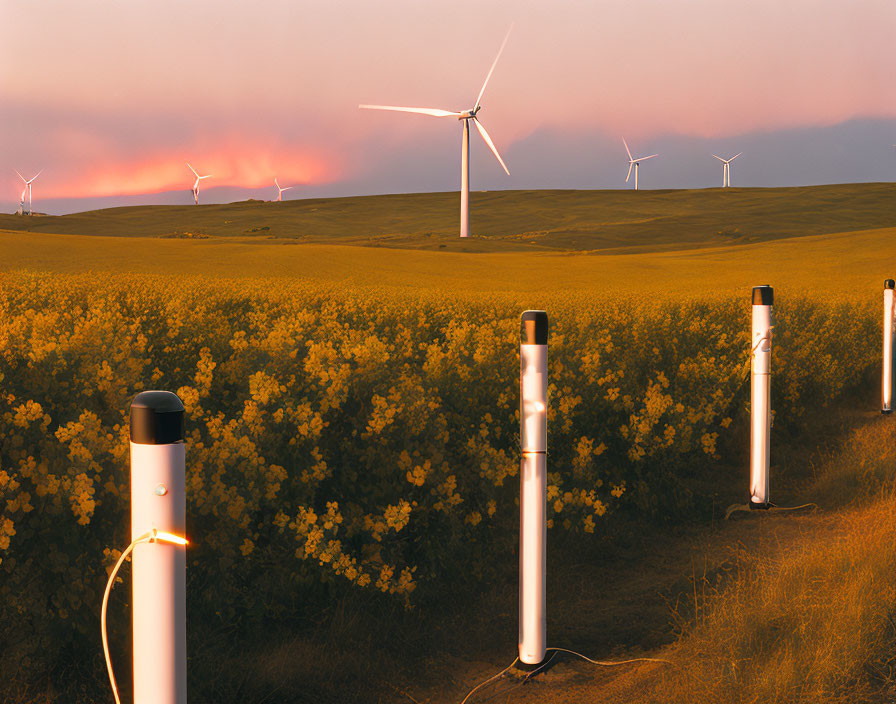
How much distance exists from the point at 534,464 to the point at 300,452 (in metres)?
1.08

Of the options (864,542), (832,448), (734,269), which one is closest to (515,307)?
(832,448)

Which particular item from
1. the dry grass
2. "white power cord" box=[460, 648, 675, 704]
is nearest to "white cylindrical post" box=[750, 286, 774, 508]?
the dry grass

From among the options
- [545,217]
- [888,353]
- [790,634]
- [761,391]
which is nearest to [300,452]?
[790,634]

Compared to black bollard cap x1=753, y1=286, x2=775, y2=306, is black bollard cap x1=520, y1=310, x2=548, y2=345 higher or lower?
black bollard cap x1=753, y1=286, x2=775, y2=306

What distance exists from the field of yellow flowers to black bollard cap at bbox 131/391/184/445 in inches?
46.5

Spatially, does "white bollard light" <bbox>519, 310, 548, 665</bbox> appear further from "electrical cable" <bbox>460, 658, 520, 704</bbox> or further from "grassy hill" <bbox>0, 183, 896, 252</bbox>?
"grassy hill" <bbox>0, 183, 896, 252</bbox>

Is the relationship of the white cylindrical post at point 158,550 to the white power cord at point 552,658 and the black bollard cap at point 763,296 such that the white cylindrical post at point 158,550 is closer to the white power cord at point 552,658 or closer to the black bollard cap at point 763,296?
the white power cord at point 552,658

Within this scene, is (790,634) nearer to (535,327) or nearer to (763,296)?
(535,327)

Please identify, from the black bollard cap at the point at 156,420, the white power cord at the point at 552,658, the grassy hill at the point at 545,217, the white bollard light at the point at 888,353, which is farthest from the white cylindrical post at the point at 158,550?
the grassy hill at the point at 545,217

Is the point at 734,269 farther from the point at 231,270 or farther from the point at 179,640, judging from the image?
the point at 179,640

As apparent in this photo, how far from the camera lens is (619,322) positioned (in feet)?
23.1

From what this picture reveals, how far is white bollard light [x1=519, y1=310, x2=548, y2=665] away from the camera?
141 inches

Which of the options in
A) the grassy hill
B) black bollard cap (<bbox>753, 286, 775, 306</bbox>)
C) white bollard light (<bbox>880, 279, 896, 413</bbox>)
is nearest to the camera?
black bollard cap (<bbox>753, 286, 775, 306</bbox>)

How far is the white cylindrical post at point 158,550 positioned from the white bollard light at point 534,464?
1.76 m
